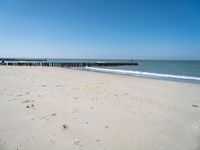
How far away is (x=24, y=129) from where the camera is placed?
4660mm

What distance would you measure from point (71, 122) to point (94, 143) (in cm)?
137

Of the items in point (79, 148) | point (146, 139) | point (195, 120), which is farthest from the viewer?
point (195, 120)

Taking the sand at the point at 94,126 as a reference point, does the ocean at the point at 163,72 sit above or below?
below

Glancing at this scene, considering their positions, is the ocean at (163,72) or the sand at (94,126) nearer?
the sand at (94,126)

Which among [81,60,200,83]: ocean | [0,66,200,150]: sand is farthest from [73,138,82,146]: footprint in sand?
[81,60,200,83]: ocean

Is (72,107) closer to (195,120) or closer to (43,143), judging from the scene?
(43,143)

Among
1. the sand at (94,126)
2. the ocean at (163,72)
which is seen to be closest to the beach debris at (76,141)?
the sand at (94,126)

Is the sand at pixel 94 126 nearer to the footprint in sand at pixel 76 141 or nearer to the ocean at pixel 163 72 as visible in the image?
the footprint in sand at pixel 76 141

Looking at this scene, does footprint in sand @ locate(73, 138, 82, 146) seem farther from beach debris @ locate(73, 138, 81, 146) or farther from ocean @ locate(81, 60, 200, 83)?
ocean @ locate(81, 60, 200, 83)

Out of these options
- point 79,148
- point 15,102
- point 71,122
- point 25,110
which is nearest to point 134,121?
point 71,122

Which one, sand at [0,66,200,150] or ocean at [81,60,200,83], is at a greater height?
sand at [0,66,200,150]

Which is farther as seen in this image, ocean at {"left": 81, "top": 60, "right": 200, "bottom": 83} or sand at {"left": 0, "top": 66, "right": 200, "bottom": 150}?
ocean at {"left": 81, "top": 60, "right": 200, "bottom": 83}

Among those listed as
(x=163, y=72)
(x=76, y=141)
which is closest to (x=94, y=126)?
(x=76, y=141)

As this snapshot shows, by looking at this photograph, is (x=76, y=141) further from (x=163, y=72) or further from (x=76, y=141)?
(x=163, y=72)
